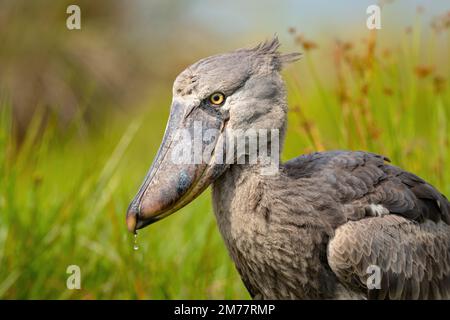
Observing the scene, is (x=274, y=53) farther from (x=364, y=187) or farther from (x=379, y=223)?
(x=379, y=223)

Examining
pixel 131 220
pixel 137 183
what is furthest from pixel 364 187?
pixel 137 183

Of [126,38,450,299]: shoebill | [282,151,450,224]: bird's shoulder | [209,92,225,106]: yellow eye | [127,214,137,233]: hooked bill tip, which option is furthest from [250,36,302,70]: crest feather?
[127,214,137,233]: hooked bill tip

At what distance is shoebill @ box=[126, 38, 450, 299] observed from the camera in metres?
2.94

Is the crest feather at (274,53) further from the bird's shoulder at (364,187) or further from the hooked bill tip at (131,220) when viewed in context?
the hooked bill tip at (131,220)

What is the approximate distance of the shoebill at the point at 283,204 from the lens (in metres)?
2.94

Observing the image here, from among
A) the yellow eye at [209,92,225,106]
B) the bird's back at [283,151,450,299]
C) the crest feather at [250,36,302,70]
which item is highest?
the crest feather at [250,36,302,70]

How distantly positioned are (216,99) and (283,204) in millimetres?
494

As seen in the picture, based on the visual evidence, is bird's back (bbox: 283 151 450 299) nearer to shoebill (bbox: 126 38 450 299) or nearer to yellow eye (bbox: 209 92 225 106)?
shoebill (bbox: 126 38 450 299)

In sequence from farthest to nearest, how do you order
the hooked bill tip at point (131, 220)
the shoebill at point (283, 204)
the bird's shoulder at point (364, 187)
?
the bird's shoulder at point (364, 187), the shoebill at point (283, 204), the hooked bill tip at point (131, 220)

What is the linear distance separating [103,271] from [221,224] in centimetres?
139

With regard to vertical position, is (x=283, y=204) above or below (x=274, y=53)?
below

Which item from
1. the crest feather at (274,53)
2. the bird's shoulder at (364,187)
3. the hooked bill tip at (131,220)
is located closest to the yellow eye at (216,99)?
the crest feather at (274,53)

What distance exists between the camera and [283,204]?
3.04m
